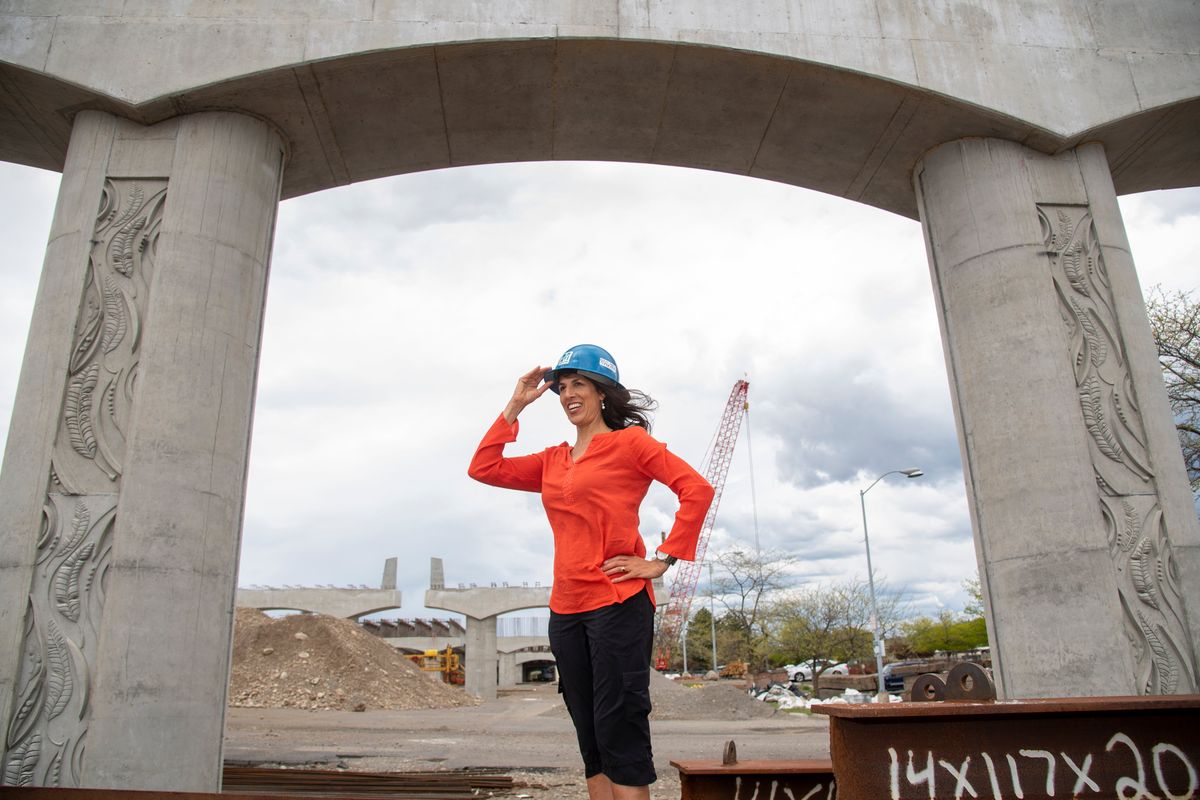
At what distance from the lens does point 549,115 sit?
279 inches

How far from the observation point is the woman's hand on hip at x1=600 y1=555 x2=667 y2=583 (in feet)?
9.96

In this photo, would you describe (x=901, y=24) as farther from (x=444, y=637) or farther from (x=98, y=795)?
(x=444, y=637)

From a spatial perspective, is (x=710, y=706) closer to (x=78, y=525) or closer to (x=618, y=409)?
(x=78, y=525)

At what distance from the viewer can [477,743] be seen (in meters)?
14.4

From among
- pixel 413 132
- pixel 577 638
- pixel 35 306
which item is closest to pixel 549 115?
pixel 413 132

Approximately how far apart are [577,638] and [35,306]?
16.3 feet

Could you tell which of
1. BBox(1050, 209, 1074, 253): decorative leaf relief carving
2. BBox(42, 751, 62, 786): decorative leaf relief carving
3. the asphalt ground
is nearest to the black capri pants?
BBox(42, 751, 62, 786): decorative leaf relief carving

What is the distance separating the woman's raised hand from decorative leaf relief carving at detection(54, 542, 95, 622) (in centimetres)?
333

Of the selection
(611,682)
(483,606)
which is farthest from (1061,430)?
(483,606)

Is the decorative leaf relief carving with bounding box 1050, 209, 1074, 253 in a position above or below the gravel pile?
above

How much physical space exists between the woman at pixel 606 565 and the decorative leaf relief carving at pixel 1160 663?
410 cm

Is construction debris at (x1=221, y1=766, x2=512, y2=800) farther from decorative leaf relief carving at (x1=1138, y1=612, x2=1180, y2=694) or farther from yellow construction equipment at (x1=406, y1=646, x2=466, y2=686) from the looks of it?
yellow construction equipment at (x1=406, y1=646, x2=466, y2=686)

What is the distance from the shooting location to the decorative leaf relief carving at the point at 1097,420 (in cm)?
591

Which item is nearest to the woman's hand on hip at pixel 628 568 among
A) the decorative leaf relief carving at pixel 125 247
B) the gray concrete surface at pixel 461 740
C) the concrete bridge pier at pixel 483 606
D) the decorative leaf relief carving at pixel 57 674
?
the decorative leaf relief carving at pixel 57 674
